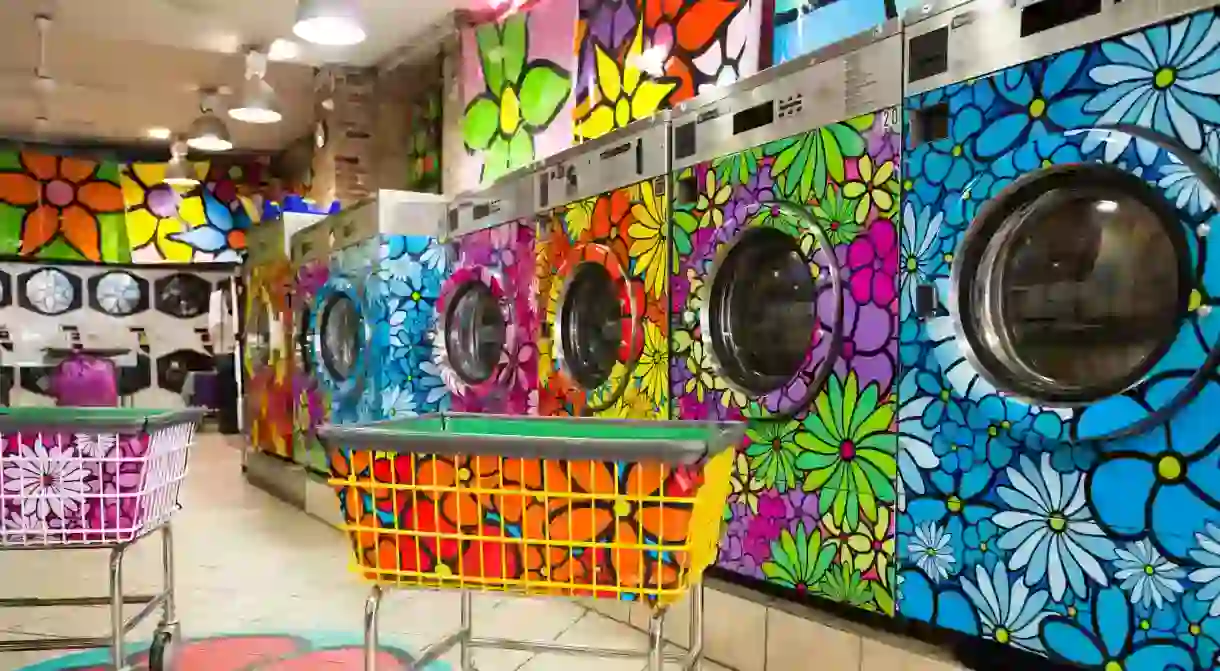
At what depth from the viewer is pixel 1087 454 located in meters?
1.59

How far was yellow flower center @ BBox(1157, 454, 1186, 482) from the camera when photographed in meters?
1.46

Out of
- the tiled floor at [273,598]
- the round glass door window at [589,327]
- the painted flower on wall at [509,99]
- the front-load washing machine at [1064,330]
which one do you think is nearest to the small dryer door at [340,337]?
the tiled floor at [273,598]

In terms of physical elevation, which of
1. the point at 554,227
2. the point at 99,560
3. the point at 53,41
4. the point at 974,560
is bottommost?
the point at 99,560

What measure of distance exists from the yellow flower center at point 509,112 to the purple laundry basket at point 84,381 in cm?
506

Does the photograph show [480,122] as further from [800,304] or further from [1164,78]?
[1164,78]

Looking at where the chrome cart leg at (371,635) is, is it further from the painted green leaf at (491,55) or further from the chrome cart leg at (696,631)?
the painted green leaf at (491,55)

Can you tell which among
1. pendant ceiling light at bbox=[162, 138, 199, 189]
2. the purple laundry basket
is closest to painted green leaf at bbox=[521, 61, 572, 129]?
pendant ceiling light at bbox=[162, 138, 199, 189]

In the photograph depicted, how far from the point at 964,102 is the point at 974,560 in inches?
35.0

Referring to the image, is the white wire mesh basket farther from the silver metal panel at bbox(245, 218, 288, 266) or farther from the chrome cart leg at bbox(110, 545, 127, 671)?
the silver metal panel at bbox(245, 218, 288, 266)

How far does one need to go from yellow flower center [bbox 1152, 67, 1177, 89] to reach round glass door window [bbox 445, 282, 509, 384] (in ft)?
8.57

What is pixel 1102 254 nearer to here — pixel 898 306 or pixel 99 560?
pixel 898 306

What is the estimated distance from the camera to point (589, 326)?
313 cm

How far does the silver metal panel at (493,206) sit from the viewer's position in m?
3.43

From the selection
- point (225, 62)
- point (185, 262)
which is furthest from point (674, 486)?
point (185, 262)
